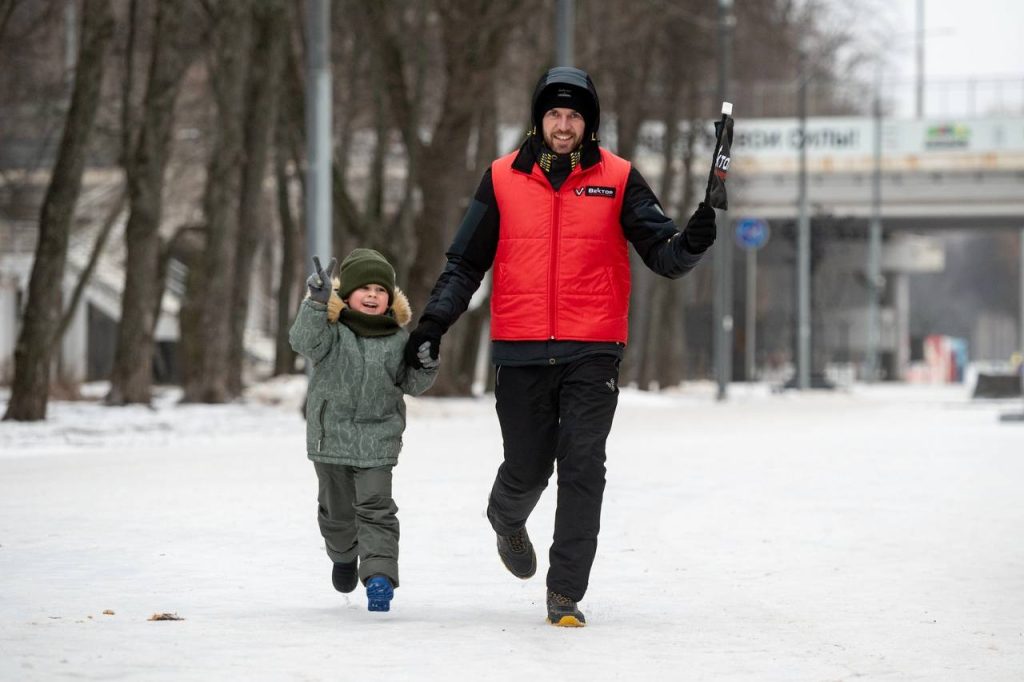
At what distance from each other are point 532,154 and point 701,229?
0.72 meters

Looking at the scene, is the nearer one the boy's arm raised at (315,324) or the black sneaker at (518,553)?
the boy's arm raised at (315,324)

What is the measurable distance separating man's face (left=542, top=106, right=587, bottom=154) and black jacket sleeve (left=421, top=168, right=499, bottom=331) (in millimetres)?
259

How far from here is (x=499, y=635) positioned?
7.22 metres

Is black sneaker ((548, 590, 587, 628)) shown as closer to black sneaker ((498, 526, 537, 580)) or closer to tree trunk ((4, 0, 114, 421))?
black sneaker ((498, 526, 537, 580))

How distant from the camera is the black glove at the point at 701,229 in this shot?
7422 mm

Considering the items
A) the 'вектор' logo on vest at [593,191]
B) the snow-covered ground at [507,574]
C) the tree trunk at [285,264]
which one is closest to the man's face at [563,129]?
the 'вектор' logo on vest at [593,191]

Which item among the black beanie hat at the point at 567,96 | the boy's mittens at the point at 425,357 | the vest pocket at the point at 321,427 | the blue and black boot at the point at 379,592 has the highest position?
the black beanie hat at the point at 567,96

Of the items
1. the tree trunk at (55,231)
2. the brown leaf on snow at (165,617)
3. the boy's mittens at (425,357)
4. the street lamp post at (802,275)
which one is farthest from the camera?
the street lamp post at (802,275)

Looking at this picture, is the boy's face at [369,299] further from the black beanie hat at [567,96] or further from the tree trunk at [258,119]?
the tree trunk at [258,119]

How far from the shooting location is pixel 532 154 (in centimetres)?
776

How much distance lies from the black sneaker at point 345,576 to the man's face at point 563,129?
5.38 ft

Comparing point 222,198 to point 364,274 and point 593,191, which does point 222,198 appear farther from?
point 593,191

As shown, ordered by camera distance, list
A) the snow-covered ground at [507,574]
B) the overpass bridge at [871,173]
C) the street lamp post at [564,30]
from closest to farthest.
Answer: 1. the snow-covered ground at [507,574]
2. the street lamp post at [564,30]
3. the overpass bridge at [871,173]

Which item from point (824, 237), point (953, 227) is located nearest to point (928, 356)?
point (953, 227)
